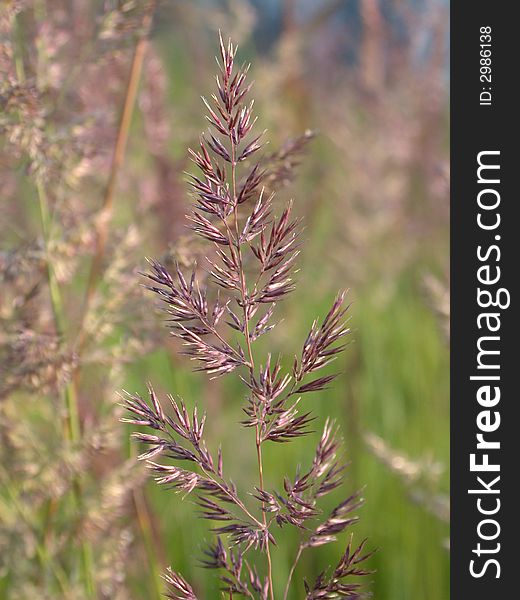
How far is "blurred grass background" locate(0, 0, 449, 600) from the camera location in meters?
1.63

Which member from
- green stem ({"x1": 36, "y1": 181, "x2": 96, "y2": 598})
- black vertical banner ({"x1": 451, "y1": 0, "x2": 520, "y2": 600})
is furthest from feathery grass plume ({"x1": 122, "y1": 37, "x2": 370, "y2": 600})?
black vertical banner ({"x1": 451, "y1": 0, "x2": 520, "y2": 600})

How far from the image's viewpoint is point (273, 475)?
2910mm

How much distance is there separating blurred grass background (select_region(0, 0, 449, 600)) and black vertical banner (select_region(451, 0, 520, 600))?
0.07 metres

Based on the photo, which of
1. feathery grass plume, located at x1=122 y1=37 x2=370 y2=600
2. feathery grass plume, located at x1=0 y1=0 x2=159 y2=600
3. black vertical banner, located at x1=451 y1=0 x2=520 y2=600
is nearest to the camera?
feathery grass plume, located at x1=122 y1=37 x2=370 y2=600

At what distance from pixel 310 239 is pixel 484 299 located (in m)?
0.42

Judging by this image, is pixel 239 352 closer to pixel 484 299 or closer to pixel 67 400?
pixel 67 400

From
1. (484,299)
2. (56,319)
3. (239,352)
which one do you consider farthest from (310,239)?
(239,352)

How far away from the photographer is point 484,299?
1716 millimetres

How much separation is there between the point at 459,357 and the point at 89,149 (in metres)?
0.83

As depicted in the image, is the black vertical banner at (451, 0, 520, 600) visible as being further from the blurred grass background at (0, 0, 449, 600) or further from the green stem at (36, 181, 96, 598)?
the green stem at (36, 181, 96, 598)

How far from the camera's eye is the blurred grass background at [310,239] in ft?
5.35

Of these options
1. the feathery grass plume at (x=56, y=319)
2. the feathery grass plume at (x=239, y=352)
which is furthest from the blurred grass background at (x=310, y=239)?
the feathery grass plume at (x=239, y=352)

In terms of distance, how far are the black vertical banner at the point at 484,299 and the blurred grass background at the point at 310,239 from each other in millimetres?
75

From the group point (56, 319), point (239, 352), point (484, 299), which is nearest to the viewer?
point (239, 352)
